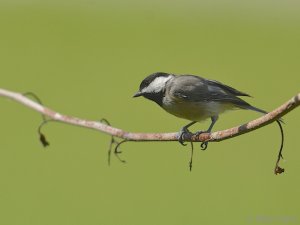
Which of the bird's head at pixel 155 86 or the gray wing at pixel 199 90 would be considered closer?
the gray wing at pixel 199 90

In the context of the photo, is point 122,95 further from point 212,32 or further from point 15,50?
point 212,32

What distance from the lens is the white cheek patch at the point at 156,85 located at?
171 inches

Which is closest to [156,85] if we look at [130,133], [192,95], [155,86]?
[155,86]

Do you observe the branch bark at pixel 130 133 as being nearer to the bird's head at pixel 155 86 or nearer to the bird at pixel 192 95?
the bird at pixel 192 95

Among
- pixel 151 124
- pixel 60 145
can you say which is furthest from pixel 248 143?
pixel 60 145

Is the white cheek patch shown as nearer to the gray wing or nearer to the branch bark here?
the gray wing

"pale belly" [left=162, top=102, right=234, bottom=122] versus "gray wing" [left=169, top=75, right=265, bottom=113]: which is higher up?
"gray wing" [left=169, top=75, right=265, bottom=113]

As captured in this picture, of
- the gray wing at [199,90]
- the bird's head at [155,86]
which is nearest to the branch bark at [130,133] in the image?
the gray wing at [199,90]

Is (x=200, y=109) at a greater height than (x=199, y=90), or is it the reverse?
(x=199, y=90)

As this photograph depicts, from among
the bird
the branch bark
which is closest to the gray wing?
the bird

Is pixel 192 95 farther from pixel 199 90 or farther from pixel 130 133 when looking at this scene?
pixel 130 133

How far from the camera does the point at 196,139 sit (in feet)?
10.7

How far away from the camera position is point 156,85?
4.38 meters

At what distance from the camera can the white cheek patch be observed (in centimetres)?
435
